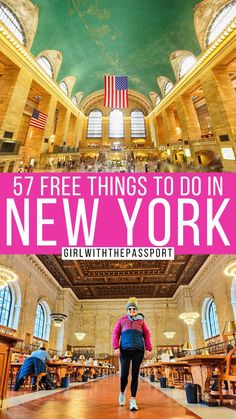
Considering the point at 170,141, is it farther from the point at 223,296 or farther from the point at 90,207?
the point at 90,207

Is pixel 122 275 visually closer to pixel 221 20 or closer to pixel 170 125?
pixel 170 125

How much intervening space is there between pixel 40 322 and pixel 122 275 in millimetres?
5206

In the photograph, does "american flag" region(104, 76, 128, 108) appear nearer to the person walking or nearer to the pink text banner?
the pink text banner

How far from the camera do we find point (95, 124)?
31.4m

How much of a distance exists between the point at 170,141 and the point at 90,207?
1850 cm

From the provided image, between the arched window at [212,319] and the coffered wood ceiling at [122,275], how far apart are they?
1.88m

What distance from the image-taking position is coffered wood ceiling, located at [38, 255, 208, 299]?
43.1 feet

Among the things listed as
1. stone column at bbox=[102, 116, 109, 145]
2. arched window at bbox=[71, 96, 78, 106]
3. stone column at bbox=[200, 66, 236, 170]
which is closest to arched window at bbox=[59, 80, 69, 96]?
arched window at bbox=[71, 96, 78, 106]

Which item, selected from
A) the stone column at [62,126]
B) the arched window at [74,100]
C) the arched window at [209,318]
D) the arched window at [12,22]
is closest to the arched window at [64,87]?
the stone column at [62,126]

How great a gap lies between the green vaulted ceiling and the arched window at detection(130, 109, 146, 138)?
6715mm

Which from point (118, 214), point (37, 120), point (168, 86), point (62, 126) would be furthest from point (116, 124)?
point (118, 214)

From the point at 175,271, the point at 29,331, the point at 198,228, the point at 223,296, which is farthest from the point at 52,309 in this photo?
the point at 198,228

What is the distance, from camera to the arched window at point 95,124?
30641 mm

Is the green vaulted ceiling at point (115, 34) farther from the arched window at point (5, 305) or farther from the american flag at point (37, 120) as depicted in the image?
the arched window at point (5, 305)
